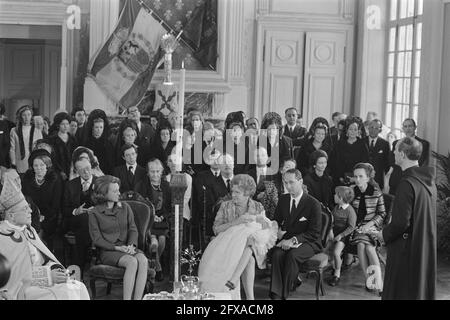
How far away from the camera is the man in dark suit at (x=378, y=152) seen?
930 centimetres

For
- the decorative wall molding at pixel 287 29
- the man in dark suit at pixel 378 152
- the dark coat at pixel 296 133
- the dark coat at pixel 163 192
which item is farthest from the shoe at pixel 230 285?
the decorative wall molding at pixel 287 29

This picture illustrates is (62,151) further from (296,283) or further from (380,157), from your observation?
(380,157)

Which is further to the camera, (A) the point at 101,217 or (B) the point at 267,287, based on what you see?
(B) the point at 267,287

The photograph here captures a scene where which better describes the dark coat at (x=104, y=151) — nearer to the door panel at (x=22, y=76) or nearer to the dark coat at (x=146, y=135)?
the dark coat at (x=146, y=135)

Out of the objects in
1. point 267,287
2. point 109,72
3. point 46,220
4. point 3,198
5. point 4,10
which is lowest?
point 267,287

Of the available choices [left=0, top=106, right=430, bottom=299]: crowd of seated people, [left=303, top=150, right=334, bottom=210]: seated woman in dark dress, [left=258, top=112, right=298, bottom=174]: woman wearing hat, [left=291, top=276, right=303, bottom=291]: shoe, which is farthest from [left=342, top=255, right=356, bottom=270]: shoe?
[left=258, top=112, right=298, bottom=174]: woman wearing hat

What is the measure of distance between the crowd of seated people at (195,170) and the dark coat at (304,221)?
0.60 ft

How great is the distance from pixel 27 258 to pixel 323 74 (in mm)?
7907

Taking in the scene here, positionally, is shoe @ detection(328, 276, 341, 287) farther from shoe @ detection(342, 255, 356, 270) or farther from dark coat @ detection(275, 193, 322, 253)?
dark coat @ detection(275, 193, 322, 253)

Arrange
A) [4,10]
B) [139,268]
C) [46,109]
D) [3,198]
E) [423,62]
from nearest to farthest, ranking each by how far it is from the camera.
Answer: [3,198] < [139,268] < [423,62] < [4,10] < [46,109]

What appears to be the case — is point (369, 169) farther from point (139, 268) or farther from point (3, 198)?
point (3, 198)

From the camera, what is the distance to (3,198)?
17.1 feet

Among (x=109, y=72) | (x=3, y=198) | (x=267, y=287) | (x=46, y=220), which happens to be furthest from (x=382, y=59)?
(x=3, y=198)

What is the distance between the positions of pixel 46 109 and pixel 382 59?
21.9 ft
